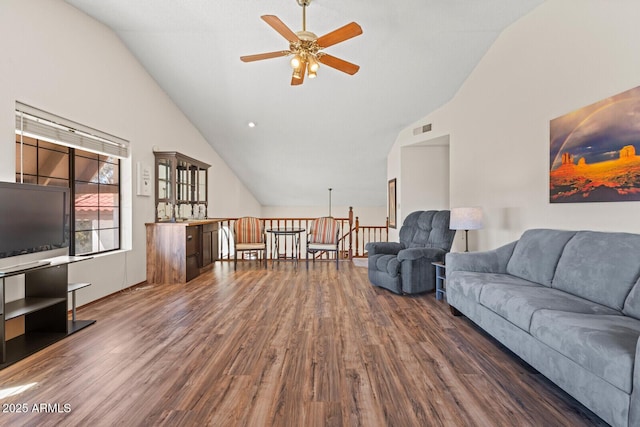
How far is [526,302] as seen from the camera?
2229 mm

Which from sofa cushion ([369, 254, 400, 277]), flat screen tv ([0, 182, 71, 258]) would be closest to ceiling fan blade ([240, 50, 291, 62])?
flat screen tv ([0, 182, 71, 258])

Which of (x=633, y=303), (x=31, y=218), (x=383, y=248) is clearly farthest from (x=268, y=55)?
(x=633, y=303)

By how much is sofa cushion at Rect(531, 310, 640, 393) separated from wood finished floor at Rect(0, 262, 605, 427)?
1.08ft

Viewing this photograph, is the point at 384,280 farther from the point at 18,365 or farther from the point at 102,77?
the point at 102,77

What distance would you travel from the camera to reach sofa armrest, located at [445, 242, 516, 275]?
10.9 feet

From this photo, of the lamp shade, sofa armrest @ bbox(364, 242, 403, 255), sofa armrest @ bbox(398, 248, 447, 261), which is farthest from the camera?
sofa armrest @ bbox(364, 242, 403, 255)

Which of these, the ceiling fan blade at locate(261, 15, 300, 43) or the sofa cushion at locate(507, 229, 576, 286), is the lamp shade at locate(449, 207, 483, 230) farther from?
the ceiling fan blade at locate(261, 15, 300, 43)

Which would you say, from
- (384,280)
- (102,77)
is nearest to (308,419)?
(384,280)

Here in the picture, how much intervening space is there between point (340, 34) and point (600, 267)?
2.74m

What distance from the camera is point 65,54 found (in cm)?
342

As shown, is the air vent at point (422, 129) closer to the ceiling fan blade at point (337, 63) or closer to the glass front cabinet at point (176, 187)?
the ceiling fan blade at point (337, 63)

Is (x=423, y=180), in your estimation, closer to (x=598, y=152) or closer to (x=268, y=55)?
(x=598, y=152)

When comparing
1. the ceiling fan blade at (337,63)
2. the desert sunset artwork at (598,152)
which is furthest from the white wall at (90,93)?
the desert sunset artwork at (598,152)

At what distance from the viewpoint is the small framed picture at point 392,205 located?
714 centimetres
